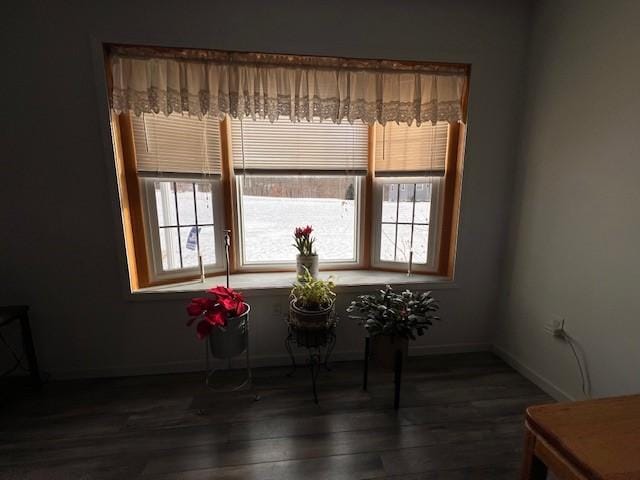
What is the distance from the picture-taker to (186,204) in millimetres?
2248

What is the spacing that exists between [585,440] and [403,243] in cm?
177

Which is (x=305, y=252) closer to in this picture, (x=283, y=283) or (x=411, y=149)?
(x=283, y=283)

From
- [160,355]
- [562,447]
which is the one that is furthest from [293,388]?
[562,447]

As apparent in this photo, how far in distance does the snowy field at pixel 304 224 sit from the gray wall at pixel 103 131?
0.36 m

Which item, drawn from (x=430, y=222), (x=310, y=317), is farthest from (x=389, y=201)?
(x=310, y=317)

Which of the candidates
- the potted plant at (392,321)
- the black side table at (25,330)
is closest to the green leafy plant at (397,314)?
the potted plant at (392,321)

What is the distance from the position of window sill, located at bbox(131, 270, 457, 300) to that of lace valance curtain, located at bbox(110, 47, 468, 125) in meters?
1.16

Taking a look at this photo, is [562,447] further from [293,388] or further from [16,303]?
[16,303]

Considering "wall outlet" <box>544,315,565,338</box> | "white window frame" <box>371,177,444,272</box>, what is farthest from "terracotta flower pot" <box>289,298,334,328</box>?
"wall outlet" <box>544,315,565,338</box>

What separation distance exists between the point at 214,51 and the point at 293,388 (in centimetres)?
224

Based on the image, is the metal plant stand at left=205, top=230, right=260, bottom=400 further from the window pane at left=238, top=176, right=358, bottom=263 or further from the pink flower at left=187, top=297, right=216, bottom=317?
the window pane at left=238, top=176, right=358, bottom=263

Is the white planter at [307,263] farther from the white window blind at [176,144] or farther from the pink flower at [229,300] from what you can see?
the white window blind at [176,144]

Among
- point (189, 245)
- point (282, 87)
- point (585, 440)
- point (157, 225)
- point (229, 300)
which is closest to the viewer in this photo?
point (585, 440)

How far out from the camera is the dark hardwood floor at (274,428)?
1.47 metres
